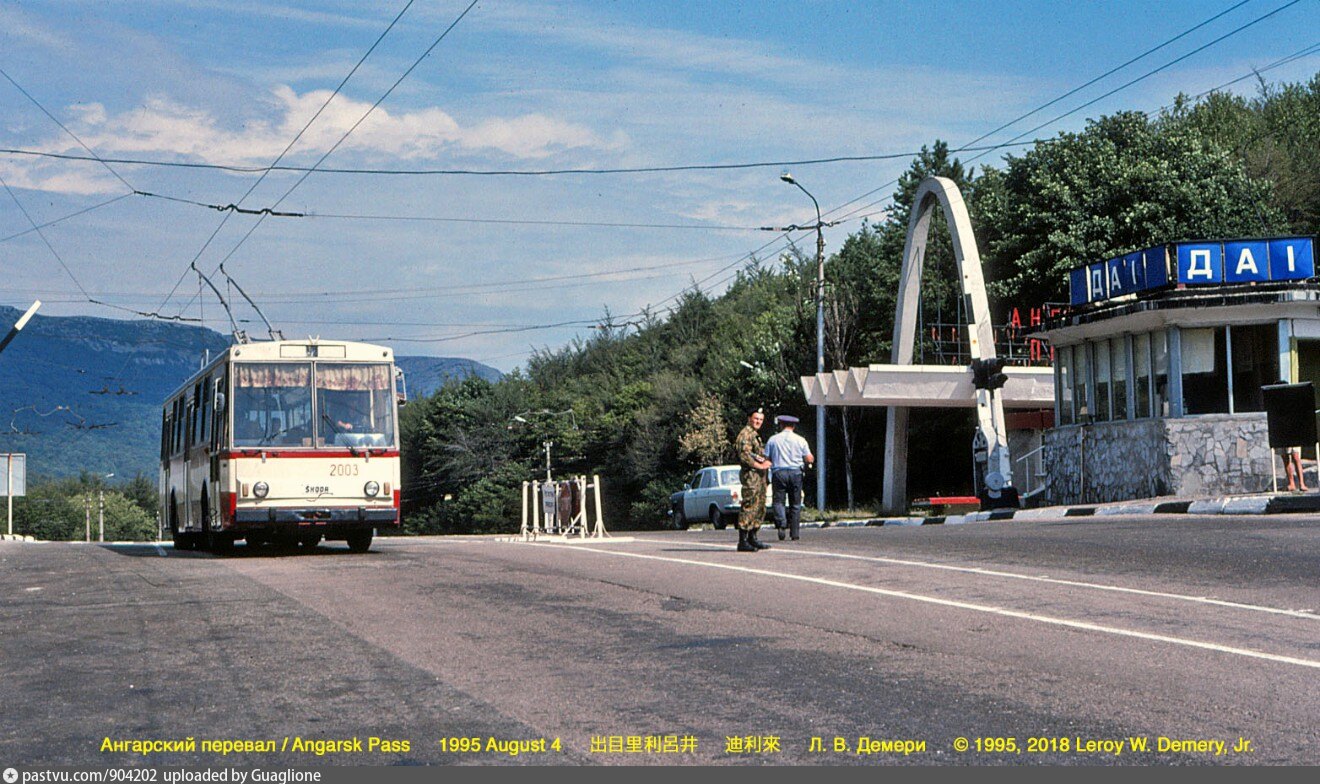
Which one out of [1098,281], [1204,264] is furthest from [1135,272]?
[1098,281]

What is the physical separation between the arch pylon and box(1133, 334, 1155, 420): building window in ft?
16.2

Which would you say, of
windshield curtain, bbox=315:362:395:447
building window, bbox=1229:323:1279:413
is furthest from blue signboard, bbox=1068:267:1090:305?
windshield curtain, bbox=315:362:395:447

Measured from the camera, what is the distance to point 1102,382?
3303cm

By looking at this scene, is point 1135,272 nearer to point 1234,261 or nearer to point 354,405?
point 1234,261

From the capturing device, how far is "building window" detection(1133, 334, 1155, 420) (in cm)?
3088

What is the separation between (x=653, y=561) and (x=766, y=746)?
10344 mm

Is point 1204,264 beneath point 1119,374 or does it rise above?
above

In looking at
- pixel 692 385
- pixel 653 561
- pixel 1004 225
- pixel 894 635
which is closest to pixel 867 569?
pixel 653 561

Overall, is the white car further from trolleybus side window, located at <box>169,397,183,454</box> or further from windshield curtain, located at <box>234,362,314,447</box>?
windshield curtain, located at <box>234,362,314,447</box>

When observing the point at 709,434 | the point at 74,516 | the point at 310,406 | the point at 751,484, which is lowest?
the point at 74,516

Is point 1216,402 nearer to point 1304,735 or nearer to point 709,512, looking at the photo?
point 709,512

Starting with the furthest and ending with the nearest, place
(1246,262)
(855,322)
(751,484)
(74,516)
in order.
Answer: (74,516)
(855,322)
(1246,262)
(751,484)

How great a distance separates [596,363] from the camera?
A: 101 meters

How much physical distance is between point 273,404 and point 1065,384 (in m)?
21.7
